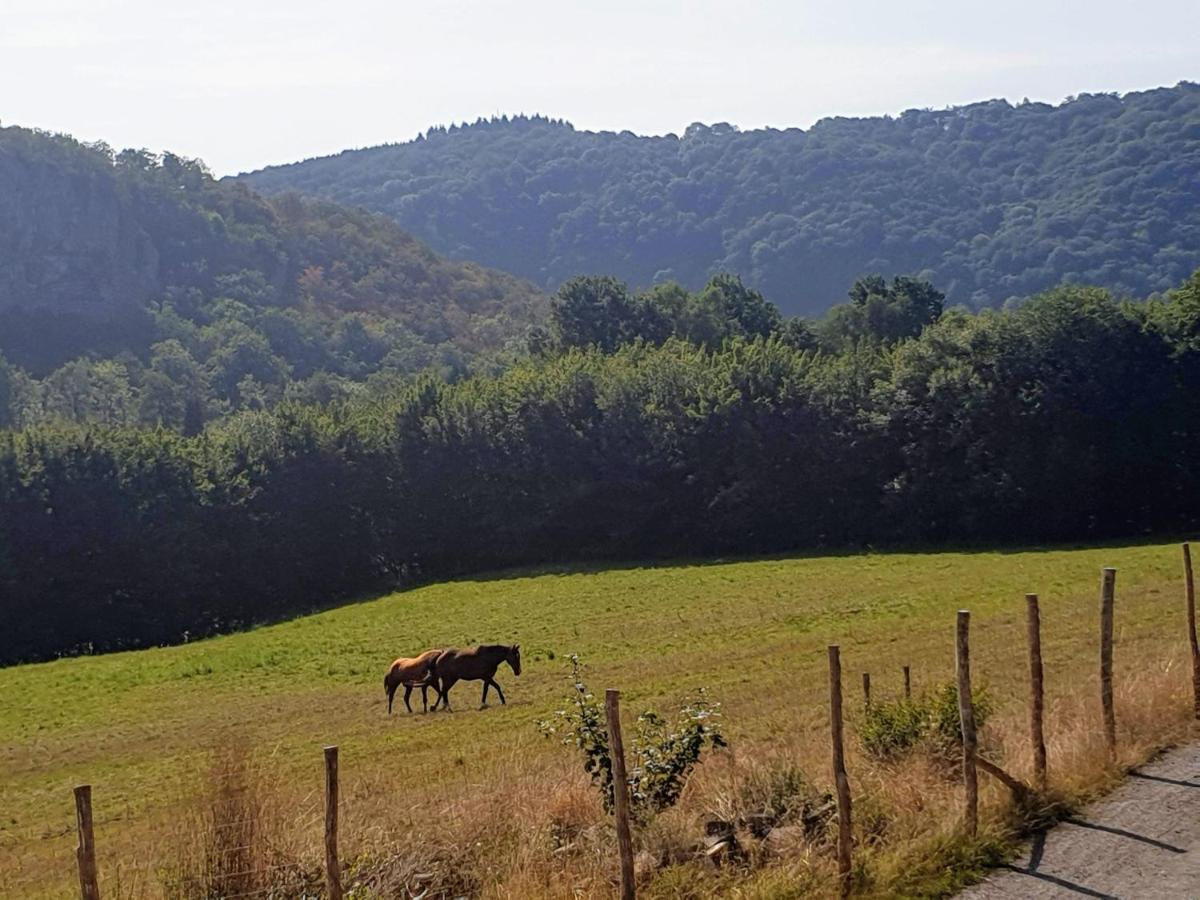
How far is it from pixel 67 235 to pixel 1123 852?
172430 millimetres

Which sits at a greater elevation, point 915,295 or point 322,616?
point 915,295

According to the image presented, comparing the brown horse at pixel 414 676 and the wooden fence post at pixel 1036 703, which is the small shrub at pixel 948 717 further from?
the brown horse at pixel 414 676

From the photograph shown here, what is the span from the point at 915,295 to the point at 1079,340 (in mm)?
31963

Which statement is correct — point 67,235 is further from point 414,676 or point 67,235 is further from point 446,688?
point 446,688

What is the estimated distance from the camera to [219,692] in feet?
113

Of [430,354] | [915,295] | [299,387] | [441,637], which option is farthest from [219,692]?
[430,354]

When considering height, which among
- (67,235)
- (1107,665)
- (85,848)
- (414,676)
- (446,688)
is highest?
(67,235)

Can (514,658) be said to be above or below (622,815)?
below

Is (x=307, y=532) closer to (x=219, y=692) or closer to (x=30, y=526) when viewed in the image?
(x=30, y=526)

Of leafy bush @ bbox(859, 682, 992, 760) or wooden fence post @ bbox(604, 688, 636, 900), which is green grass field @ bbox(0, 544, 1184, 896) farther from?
wooden fence post @ bbox(604, 688, 636, 900)

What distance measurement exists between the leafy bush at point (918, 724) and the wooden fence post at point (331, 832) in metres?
5.67

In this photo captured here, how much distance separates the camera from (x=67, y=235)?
165 metres

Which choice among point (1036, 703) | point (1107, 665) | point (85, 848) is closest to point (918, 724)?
point (1036, 703)

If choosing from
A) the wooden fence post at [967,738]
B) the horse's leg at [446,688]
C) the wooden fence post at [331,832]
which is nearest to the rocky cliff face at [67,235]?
the horse's leg at [446,688]
